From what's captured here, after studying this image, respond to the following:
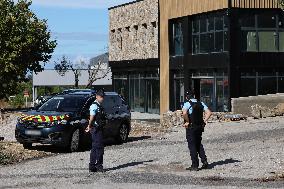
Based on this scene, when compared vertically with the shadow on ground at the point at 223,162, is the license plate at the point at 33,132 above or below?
above

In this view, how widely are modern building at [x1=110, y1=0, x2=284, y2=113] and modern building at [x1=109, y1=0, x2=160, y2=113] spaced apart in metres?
5.22

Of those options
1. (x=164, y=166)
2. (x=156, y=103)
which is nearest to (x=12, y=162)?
(x=164, y=166)

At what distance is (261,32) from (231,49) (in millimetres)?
2325

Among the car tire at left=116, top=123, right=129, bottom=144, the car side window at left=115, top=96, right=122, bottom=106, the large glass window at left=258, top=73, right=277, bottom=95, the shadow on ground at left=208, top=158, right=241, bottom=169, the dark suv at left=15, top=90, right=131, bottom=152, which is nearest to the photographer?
the shadow on ground at left=208, top=158, right=241, bottom=169

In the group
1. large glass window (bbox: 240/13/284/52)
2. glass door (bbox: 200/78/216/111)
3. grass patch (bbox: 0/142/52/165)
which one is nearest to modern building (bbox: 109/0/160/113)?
glass door (bbox: 200/78/216/111)

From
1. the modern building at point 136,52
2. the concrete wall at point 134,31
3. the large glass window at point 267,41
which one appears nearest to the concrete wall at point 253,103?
the large glass window at point 267,41

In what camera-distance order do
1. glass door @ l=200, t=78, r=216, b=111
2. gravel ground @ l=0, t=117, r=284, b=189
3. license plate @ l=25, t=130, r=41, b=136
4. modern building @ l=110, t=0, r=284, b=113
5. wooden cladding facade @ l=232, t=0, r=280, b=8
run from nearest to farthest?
1. gravel ground @ l=0, t=117, r=284, b=189
2. license plate @ l=25, t=130, r=41, b=136
3. modern building @ l=110, t=0, r=284, b=113
4. wooden cladding facade @ l=232, t=0, r=280, b=8
5. glass door @ l=200, t=78, r=216, b=111

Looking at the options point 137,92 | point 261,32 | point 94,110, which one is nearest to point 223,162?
point 94,110

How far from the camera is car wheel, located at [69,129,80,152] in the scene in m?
17.9

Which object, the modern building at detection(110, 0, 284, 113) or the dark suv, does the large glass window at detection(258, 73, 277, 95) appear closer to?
the modern building at detection(110, 0, 284, 113)

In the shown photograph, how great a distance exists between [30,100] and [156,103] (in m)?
36.0

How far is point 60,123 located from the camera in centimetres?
1764

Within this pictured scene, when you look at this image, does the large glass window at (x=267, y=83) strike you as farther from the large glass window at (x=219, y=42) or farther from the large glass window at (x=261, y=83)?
the large glass window at (x=219, y=42)

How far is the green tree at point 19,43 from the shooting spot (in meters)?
47.9
